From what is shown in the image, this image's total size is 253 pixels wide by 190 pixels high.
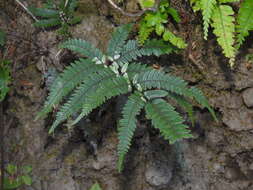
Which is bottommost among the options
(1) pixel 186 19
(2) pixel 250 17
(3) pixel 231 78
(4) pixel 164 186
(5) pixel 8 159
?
(5) pixel 8 159

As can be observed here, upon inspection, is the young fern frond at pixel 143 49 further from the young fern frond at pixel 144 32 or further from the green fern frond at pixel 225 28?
the green fern frond at pixel 225 28

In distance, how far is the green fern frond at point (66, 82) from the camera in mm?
2703

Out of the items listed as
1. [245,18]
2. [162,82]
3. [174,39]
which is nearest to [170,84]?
[162,82]

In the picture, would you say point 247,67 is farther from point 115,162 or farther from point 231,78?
point 115,162

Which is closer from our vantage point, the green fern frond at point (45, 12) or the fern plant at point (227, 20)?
the fern plant at point (227, 20)

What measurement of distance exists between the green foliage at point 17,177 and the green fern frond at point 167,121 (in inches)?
87.0

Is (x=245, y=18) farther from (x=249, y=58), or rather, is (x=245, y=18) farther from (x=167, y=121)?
(x=167, y=121)

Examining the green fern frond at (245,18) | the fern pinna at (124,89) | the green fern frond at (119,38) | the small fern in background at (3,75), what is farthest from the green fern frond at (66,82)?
the green fern frond at (245,18)

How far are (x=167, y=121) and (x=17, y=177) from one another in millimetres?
2580

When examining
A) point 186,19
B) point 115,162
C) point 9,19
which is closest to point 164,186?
point 115,162

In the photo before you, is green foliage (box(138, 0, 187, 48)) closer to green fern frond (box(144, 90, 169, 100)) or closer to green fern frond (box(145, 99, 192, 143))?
green fern frond (box(144, 90, 169, 100))

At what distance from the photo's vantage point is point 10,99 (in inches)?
158

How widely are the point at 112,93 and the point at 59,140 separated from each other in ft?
4.82

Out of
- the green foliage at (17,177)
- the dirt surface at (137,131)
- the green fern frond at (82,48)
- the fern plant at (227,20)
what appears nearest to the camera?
the fern plant at (227,20)
